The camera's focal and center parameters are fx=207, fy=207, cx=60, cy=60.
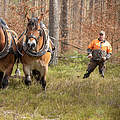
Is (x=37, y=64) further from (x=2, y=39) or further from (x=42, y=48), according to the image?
(x=2, y=39)

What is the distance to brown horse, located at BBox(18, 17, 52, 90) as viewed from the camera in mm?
4406

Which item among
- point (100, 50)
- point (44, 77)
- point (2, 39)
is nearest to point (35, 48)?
point (2, 39)

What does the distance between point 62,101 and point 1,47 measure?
184 centimetres

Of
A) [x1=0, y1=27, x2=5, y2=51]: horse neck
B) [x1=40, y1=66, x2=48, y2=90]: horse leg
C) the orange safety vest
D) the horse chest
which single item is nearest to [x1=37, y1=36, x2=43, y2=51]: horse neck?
the horse chest

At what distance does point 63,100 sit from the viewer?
4.59 m

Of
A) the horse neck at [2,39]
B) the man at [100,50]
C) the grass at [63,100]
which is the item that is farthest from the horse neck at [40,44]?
the man at [100,50]

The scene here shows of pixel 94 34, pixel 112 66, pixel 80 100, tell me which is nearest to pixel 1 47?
pixel 80 100

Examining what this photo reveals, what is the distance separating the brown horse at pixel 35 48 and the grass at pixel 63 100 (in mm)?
500

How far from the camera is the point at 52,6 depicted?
27.5 feet

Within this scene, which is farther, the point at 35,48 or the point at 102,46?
the point at 102,46

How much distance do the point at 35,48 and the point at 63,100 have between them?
133cm

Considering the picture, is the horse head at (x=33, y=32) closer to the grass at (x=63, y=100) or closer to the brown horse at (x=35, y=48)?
the brown horse at (x=35, y=48)

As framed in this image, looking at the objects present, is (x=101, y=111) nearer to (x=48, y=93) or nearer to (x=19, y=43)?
(x=48, y=93)

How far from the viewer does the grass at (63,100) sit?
3734 mm
